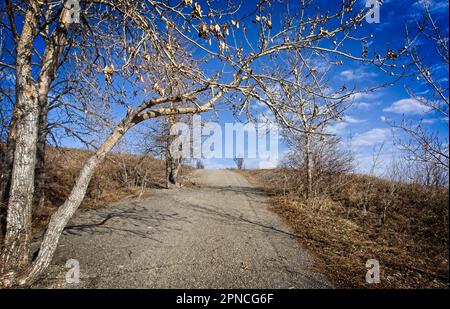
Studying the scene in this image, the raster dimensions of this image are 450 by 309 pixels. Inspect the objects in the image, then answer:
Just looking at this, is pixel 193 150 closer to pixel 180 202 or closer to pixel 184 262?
pixel 180 202

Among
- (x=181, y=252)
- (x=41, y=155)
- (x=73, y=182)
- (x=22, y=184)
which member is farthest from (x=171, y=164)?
(x=22, y=184)

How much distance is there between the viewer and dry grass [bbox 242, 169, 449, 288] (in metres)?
4.39

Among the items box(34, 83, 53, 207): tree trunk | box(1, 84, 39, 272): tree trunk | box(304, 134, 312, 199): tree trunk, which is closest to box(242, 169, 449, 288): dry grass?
box(304, 134, 312, 199): tree trunk

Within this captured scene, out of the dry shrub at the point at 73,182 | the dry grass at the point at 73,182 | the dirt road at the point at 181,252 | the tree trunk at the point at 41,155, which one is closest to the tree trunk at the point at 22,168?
the dirt road at the point at 181,252

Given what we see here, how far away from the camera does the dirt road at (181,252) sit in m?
3.95

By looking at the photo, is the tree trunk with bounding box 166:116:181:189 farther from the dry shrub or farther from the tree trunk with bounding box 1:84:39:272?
the tree trunk with bounding box 1:84:39:272

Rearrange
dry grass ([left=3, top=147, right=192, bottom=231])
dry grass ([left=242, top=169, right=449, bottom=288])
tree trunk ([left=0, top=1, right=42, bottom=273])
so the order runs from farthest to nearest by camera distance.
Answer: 1. dry grass ([left=3, top=147, right=192, bottom=231])
2. dry grass ([left=242, top=169, right=449, bottom=288])
3. tree trunk ([left=0, top=1, right=42, bottom=273])

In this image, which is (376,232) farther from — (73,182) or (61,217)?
(73,182)

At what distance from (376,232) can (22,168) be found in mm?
8237

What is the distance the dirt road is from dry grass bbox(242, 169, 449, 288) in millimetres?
600

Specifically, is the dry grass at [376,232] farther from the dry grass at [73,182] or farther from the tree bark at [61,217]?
the dry grass at [73,182]

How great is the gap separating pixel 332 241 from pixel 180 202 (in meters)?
6.71

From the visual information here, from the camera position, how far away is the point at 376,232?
688cm

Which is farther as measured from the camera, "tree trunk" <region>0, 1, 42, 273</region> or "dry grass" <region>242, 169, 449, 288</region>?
"dry grass" <region>242, 169, 449, 288</region>
